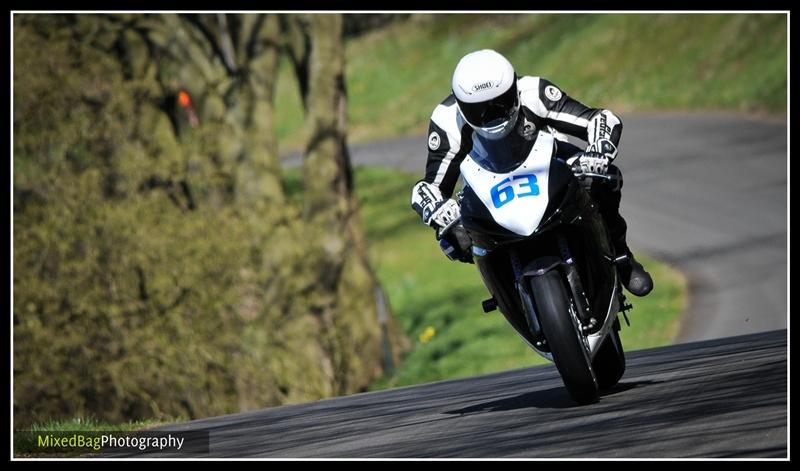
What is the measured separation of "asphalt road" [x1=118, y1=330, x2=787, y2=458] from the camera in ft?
23.7

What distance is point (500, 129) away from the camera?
8.56m

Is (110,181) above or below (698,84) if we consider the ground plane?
below

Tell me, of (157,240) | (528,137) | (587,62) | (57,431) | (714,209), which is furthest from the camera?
(587,62)

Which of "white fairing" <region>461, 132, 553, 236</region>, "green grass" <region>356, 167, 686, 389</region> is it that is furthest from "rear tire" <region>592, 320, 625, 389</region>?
"green grass" <region>356, 167, 686, 389</region>

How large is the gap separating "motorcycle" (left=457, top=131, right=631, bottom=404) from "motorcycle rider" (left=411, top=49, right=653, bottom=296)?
0.11 m

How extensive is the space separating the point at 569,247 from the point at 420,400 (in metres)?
2.56

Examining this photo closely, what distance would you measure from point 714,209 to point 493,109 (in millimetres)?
26240

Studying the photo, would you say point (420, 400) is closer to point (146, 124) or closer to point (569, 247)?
point (569, 247)

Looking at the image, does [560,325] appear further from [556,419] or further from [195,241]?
[195,241]

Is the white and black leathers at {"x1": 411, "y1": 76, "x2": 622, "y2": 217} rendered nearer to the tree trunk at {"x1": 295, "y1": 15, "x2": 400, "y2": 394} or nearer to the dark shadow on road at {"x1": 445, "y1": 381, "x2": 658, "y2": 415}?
the dark shadow on road at {"x1": 445, "y1": 381, "x2": 658, "y2": 415}

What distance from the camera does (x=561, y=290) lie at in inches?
329

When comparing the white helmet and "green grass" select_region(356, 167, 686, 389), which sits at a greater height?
"green grass" select_region(356, 167, 686, 389)

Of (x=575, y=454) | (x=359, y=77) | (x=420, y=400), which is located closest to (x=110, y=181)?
(x=420, y=400)

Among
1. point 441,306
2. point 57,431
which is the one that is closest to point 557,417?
point 57,431
